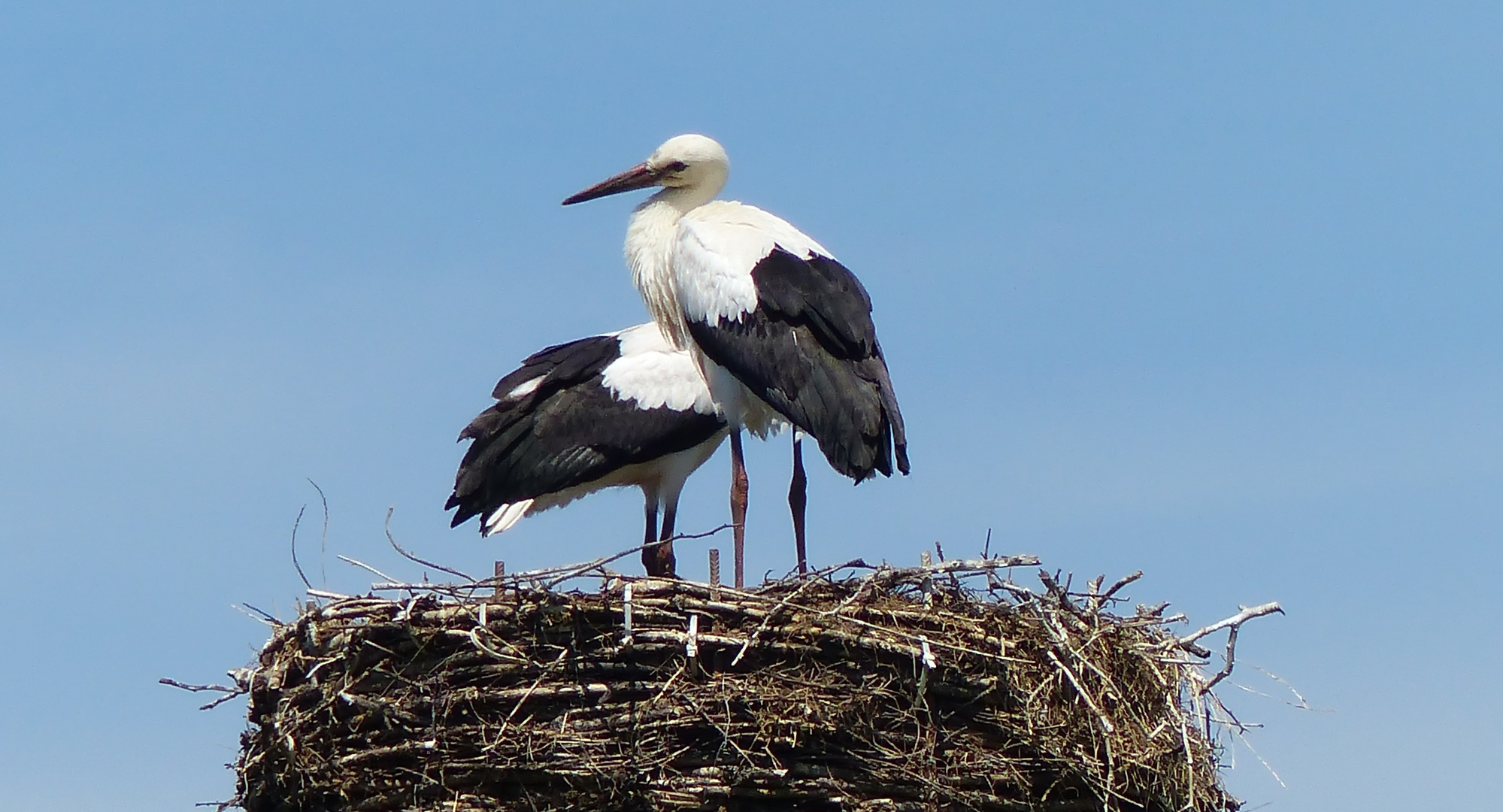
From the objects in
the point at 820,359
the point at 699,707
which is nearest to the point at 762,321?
the point at 820,359

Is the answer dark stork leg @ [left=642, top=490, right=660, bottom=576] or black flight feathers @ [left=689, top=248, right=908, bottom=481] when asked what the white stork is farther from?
black flight feathers @ [left=689, top=248, right=908, bottom=481]

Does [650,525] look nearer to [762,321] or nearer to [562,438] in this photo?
[562,438]

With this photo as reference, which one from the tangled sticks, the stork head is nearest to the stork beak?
the stork head

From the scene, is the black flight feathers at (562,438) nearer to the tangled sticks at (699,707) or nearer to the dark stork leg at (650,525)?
the dark stork leg at (650,525)

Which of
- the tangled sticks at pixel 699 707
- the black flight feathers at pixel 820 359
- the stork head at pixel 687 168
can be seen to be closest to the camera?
the tangled sticks at pixel 699 707

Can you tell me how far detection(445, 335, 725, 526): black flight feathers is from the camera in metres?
10.4

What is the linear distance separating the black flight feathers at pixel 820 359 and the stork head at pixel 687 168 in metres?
1.00

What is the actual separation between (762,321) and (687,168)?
1.38 metres

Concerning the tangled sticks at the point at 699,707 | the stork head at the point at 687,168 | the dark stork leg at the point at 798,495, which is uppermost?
the stork head at the point at 687,168

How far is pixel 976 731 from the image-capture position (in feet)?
22.9

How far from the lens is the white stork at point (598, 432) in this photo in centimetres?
1041

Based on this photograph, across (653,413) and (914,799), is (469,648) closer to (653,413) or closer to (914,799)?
(914,799)

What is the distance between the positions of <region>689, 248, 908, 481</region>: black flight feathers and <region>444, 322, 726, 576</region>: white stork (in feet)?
3.65

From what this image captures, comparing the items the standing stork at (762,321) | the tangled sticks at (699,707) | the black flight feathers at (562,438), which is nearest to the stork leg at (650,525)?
the black flight feathers at (562,438)
